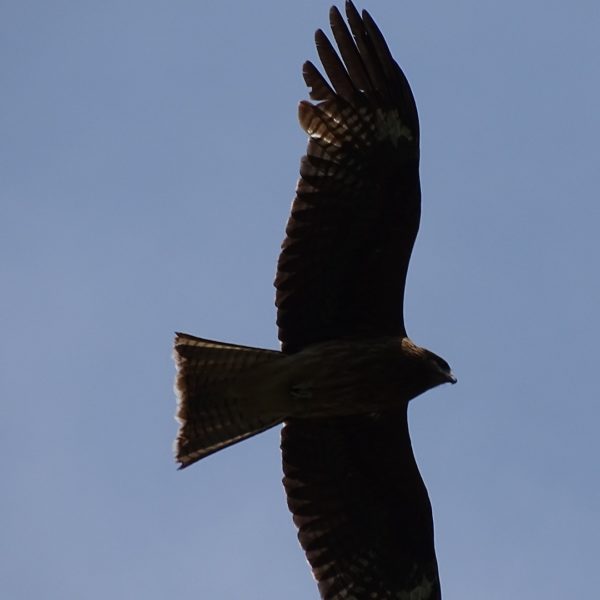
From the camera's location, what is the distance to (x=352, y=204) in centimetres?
1291

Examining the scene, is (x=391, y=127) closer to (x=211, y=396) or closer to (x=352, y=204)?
(x=352, y=204)

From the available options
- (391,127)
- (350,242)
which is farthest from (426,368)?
(391,127)

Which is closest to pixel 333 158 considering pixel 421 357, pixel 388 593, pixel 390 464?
pixel 421 357

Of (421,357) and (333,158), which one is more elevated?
(333,158)

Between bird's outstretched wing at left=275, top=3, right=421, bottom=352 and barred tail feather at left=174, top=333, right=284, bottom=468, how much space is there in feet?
1.52

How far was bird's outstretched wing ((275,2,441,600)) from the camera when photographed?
12852mm

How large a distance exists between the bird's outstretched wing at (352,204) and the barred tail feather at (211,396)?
0.46 m

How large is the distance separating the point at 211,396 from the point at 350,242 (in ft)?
5.84

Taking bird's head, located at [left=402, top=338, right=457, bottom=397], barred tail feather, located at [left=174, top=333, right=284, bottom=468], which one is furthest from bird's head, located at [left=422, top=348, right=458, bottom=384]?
barred tail feather, located at [left=174, top=333, right=284, bottom=468]

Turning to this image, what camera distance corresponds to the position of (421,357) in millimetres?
12898

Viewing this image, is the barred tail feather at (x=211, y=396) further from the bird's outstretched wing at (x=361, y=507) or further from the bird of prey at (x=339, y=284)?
the bird's outstretched wing at (x=361, y=507)

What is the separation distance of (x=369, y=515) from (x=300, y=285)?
2302mm

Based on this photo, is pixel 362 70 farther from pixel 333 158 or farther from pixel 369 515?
pixel 369 515

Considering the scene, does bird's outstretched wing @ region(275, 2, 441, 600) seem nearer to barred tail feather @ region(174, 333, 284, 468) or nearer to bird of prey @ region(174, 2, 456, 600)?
bird of prey @ region(174, 2, 456, 600)
